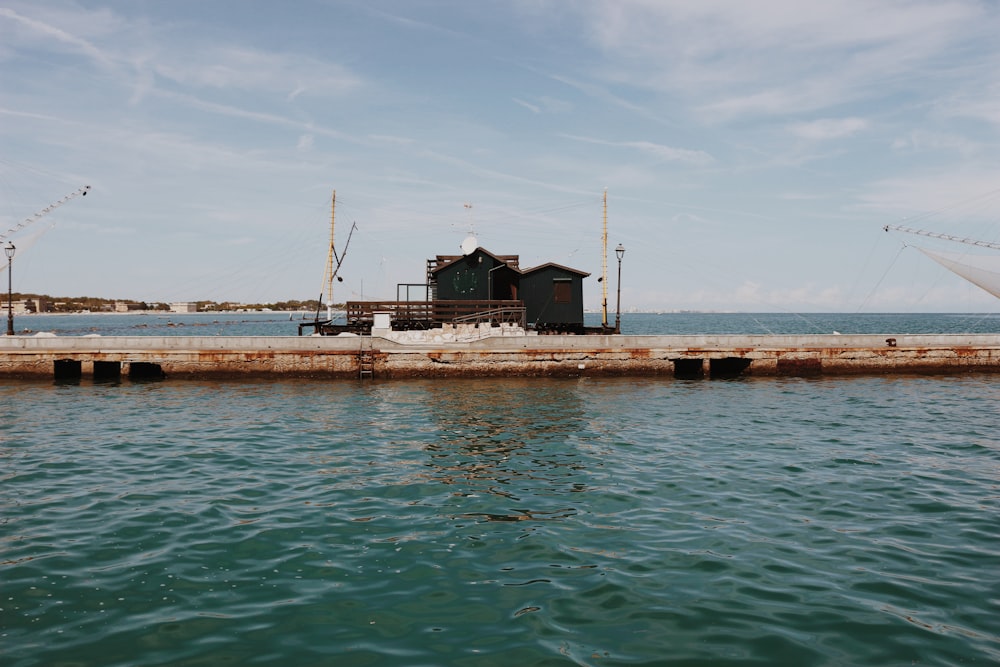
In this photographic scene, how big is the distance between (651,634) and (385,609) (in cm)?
297

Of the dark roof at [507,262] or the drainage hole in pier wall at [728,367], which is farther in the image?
the dark roof at [507,262]

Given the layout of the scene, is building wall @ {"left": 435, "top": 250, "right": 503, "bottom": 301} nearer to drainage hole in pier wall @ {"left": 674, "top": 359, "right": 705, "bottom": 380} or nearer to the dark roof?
the dark roof

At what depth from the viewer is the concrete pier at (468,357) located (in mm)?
29562

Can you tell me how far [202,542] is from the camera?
8641 millimetres

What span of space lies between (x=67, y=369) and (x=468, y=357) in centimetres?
2040

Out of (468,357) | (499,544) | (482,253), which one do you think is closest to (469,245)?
(482,253)

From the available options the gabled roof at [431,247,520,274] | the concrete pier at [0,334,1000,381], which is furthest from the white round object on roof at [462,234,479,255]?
the concrete pier at [0,334,1000,381]

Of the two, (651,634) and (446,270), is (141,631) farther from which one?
(446,270)

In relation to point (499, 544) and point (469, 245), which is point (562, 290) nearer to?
point (469, 245)

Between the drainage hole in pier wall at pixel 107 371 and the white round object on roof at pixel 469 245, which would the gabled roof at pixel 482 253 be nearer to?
the white round object on roof at pixel 469 245

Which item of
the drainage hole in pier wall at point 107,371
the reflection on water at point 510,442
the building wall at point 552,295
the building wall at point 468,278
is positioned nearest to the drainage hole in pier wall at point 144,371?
the drainage hole in pier wall at point 107,371

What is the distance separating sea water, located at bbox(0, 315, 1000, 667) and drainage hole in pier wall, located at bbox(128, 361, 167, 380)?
39.0 feet

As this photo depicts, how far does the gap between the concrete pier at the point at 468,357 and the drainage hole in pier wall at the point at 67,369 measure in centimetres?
4

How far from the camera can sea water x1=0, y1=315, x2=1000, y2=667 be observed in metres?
6.02
